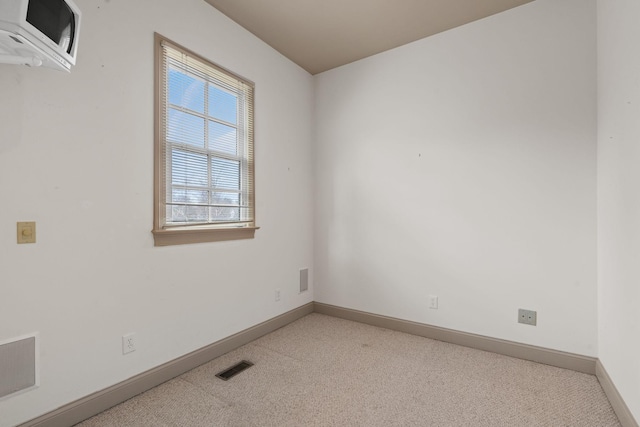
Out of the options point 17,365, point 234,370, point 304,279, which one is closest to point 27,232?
point 17,365

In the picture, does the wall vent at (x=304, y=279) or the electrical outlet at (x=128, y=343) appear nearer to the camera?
the electrical outlet at (x=128, y=343)

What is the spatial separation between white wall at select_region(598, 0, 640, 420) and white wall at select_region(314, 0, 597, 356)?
0.53ft

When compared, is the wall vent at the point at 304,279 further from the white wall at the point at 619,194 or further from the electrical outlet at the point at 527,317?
the white wall at the point at 619,194

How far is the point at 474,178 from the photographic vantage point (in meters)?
2.71

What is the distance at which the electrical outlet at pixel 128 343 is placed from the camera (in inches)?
76.8

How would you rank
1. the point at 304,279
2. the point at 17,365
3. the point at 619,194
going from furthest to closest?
the point at 304,279, the point at 619,194, the point at 17,365

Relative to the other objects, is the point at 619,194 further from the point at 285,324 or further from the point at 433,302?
the point at 285,324

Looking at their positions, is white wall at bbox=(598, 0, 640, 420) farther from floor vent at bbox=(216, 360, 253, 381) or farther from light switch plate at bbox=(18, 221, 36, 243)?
light switch plate at bbox=(18, 221, 36, 243)

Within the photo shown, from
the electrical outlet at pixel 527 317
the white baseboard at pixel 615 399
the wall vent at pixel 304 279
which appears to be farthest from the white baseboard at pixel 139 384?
the white baseboard at pixel 615 399

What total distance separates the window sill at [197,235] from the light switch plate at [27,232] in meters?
0.61

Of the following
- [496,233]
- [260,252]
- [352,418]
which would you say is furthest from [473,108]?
Result: [352,418]

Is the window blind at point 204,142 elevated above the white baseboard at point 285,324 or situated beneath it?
elevated above

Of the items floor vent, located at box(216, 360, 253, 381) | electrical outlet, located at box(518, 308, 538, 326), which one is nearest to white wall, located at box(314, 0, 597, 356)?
electrical outlet, located at box(518, 308, 538, 326)

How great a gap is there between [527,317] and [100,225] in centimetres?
314
